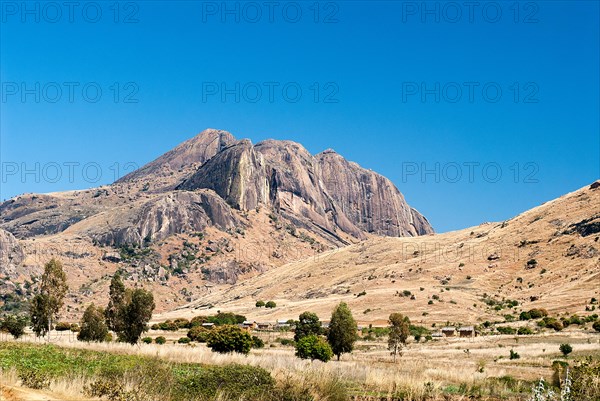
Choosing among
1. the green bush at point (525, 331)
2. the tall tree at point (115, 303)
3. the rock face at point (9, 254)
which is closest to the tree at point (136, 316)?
the tall tree at point (115, 303)

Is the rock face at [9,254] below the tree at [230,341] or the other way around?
the other way around

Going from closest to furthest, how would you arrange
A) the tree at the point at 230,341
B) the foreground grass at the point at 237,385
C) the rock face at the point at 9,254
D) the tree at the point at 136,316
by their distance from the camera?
the foreground grass at the point at 237,385, the tree at the point at 230,341, the tree at the point at 136,316, the rock face at the point at 9,254

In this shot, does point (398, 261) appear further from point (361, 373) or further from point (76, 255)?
point (361, 373)

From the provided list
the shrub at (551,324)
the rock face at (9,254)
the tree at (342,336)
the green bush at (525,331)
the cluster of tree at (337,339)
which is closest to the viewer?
the cluster of tree at (337,339)

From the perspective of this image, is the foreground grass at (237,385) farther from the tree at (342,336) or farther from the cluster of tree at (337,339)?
the tree at (342,336)

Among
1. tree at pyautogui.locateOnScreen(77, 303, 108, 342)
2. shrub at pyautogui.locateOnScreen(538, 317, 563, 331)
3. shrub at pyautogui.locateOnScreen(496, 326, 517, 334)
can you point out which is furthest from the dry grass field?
shrub at pyautogui.locateOnScreen(538, 317, 563, 331)

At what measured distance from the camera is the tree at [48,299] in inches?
2130

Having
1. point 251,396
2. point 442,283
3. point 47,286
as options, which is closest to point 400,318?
point 47,286

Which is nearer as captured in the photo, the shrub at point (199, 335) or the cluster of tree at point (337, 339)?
the cluster of tree at point (337, 339)

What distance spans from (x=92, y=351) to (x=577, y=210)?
12224 cm

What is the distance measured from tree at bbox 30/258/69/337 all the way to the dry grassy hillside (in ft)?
175

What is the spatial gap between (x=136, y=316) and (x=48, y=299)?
11.0 meters

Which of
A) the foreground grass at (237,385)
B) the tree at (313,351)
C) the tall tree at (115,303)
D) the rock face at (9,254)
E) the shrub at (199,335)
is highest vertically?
the rock face at (9,254)

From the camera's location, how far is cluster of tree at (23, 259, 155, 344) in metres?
49.6
